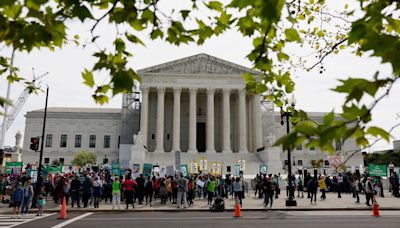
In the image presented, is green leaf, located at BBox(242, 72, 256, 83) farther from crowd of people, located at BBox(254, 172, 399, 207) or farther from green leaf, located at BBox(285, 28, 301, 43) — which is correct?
crowd of people, located at BBox(254, 172, 399, 207)

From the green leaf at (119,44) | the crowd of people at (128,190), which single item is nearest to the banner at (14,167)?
the crowd of people at (128,190)

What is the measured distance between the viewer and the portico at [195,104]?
58.2 metres

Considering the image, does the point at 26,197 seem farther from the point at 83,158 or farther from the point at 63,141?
the point at 63,141

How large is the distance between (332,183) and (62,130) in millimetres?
61177

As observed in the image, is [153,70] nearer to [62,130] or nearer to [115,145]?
[115,145]

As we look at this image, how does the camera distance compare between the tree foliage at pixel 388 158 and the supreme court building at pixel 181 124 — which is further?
the tree foliage at pixel 388 158

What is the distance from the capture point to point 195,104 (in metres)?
59.5

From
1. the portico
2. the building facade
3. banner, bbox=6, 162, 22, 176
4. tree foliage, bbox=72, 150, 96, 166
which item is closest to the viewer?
banner, bbox=6, 162, 22, 176

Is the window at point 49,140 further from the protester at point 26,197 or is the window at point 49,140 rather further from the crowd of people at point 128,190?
the protester at point 26,197

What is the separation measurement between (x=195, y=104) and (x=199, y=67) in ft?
22.2

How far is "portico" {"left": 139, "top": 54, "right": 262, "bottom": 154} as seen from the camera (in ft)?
191

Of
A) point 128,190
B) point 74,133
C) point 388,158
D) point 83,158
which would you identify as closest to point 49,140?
point 74,133

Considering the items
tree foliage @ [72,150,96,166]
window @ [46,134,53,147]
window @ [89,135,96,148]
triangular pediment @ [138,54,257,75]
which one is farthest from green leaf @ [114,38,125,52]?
window @ [46,134,53,147]

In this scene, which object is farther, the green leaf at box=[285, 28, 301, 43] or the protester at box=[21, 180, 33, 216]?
the protester at box=[21, 180, 33, 216]
